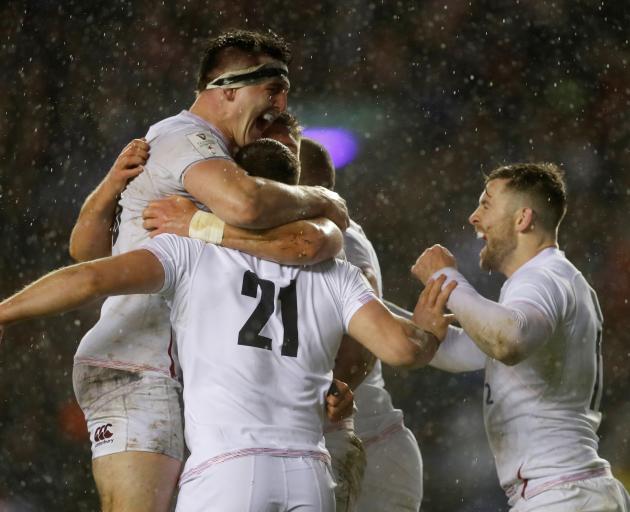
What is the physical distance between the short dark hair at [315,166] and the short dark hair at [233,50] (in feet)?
2.03

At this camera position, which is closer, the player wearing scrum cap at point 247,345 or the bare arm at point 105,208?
the player wearing scrum cap at point 247,345

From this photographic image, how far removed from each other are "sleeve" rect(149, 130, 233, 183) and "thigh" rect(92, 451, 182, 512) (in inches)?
36.3

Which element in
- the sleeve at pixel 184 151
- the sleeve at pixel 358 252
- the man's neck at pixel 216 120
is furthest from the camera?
the sleeve at pixel 358 252

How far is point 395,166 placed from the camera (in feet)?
28.6

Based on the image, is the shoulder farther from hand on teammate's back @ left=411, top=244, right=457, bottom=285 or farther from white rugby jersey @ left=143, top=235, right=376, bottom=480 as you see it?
hand on teammate's back @ left=411, top=244, right=457, bottom=285

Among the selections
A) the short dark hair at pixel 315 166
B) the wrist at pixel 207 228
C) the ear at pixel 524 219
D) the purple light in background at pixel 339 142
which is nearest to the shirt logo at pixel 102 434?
the wrist at pixel 207 228

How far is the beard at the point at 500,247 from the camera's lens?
14.0ft

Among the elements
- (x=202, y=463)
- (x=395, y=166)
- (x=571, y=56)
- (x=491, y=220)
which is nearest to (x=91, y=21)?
(x=395, y=166)

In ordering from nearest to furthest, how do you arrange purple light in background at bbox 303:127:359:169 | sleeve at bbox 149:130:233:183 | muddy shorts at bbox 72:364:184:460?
muddy shorts at bbox 72:364:184:460 < sleeve at bbox 149:130:233:183 < purple light in background at bbox 303:127:359:169

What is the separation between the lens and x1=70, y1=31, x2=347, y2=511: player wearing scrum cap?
Answer: 3.23 meters

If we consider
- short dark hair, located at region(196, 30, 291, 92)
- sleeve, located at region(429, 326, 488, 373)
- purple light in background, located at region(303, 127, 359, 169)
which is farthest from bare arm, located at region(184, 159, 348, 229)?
purple light in background, located at region(303, 127, 359, 169)

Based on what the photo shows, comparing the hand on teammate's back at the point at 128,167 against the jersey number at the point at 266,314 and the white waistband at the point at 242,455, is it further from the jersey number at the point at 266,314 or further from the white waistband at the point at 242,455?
the white waistband at the point at 242,455

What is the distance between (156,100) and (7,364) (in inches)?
95.8

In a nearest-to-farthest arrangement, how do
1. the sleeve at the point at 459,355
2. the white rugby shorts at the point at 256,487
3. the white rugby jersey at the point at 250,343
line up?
the white rugby shorts at the point at 256,487
the white rugby jersey at the point at 250,343
the sleeve at the point at 459,355
